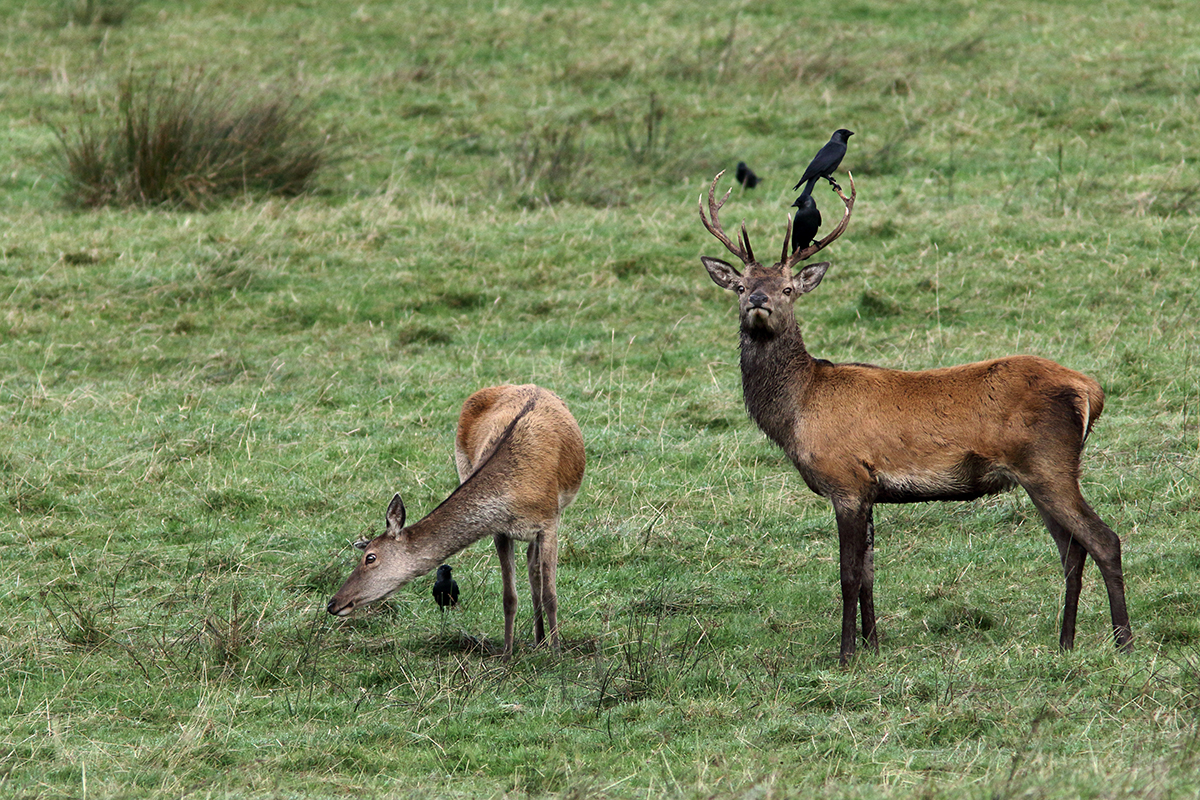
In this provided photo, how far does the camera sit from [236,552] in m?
8.38

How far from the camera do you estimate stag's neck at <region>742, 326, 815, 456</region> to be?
23.9 ft

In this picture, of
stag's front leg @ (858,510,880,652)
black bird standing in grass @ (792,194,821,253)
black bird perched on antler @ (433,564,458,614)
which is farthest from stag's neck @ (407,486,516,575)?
black bird standing in grass @ (792,194,821,253)

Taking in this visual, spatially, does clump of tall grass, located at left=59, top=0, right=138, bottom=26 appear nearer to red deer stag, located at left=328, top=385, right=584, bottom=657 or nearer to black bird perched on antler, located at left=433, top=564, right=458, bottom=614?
red deer stag, located at left=328, top=385, right=584, bottom=657

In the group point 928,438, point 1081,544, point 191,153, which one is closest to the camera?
point 1081,544

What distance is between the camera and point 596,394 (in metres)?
10.7

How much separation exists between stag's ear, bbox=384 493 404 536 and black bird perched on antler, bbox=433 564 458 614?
562mm

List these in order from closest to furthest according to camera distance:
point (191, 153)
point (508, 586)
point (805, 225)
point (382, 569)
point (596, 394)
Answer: point (382, 569), point (508, 586), point (805, 225), point (596, 394), point (191, 153)

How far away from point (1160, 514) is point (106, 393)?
25.0ft

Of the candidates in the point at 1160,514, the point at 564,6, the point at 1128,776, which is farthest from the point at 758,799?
the point at 564,6

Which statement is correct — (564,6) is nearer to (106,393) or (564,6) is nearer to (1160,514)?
(106,393)

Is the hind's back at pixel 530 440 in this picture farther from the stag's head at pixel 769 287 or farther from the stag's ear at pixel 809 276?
the stag's ear at pixel 809 276

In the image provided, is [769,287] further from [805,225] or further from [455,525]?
[455,525]

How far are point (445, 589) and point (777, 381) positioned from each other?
7.09 feet

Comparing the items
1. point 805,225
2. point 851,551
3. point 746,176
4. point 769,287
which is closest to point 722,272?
point 769,287
